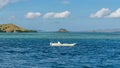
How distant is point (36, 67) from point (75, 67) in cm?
602

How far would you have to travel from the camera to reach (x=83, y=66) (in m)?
56.1

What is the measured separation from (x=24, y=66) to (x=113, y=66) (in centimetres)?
1391

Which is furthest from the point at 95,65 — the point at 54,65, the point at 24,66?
the point at 24,66

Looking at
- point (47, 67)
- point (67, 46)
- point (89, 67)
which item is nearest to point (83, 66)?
point (89, 67)

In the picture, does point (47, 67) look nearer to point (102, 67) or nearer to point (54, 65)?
point (54, 65)

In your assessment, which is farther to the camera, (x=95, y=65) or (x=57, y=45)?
(x=57, y=45)

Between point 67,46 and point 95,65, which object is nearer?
point 95,65

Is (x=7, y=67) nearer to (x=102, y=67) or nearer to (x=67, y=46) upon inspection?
(x=102, y=67)

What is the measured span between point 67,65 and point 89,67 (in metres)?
4.07

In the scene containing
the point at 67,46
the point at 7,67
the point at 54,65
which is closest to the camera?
the point at 7,67

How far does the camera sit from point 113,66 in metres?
55.9

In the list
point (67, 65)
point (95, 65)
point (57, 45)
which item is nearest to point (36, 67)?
point (67, 65)

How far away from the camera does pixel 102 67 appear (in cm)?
5516

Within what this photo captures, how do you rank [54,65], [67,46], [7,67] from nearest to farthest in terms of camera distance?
[7,67], [54,65], [67,46]
